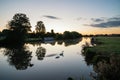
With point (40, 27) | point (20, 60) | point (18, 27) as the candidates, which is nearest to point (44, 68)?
point (20, 60)

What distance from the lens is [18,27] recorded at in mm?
90188

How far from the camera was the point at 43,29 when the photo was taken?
470ft

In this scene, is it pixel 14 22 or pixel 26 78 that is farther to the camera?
pixel 14 22

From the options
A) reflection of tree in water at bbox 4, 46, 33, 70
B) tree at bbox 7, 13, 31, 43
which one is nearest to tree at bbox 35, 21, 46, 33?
tree at bbox 7, 13, 31, 43

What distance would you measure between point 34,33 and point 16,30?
5233cm

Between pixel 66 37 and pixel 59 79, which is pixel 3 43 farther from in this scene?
pixel 66 37

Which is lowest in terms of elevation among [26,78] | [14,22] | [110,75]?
[26,78]

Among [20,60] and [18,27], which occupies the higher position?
[18,27]

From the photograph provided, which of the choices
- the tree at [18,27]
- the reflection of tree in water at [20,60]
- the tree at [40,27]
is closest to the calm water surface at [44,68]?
the reflection of tree in water at [20,60]

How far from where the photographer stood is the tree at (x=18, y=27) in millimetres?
84875

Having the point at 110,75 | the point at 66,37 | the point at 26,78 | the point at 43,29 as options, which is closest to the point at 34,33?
the point at 43,29

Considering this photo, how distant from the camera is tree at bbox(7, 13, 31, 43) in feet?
278

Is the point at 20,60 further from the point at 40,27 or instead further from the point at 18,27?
the point at 40,27

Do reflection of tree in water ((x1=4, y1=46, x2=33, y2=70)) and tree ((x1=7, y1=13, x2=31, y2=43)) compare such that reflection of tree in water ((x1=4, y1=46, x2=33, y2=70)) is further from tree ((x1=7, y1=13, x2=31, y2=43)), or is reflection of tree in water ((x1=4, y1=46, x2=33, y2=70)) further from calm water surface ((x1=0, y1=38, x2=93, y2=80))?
tree ((x1=7, y1=13, x2=31, y2=43))
